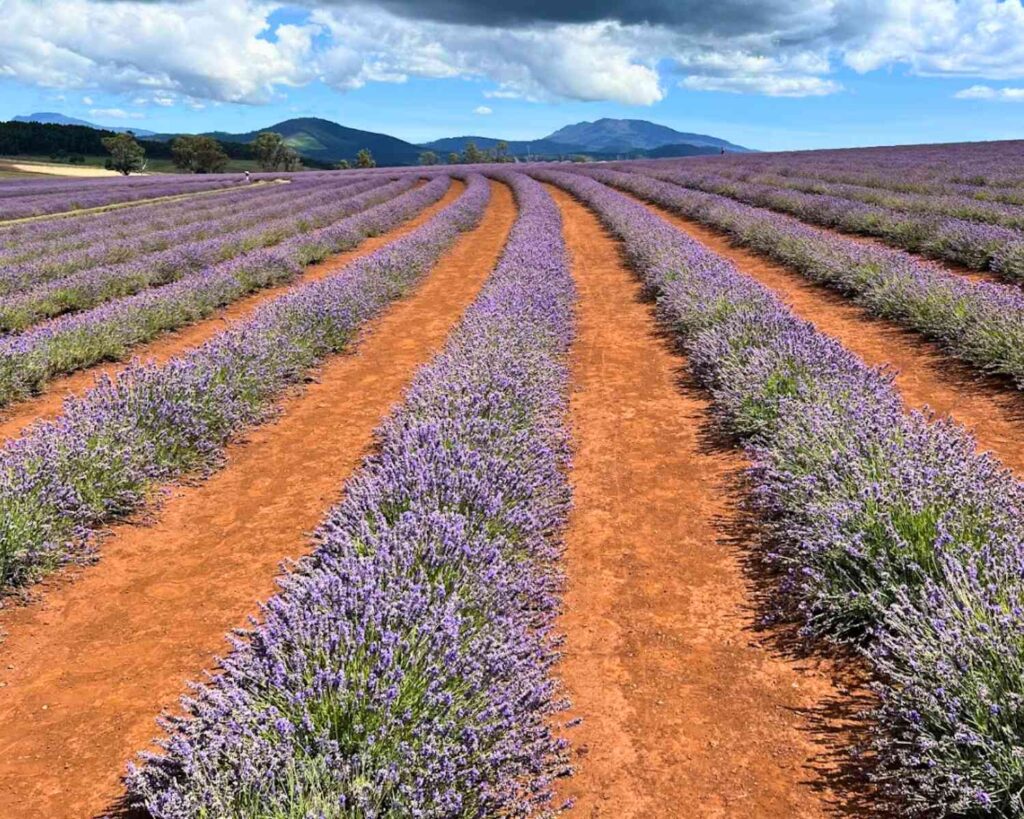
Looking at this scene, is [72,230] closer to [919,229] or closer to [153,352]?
[153,352]

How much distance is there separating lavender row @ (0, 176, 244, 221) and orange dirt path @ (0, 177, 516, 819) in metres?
23.8

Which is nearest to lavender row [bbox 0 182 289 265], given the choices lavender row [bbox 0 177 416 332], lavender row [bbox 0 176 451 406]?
lavender row [bbox 0 177 416 332]

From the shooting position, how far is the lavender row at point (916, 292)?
6730 mm

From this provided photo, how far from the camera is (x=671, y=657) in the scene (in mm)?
3188

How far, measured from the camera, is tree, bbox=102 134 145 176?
71375 mm

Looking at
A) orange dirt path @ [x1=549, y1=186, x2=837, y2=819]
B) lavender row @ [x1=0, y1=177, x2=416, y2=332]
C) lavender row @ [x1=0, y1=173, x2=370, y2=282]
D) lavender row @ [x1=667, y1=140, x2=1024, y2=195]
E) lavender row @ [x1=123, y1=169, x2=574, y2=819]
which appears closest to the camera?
lavender row @ [x1=123, y1=169, x2=574, y2=819]

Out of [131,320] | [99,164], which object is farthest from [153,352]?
[99,164]

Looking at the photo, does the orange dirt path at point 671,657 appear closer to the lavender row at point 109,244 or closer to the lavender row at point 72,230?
the lavender row at point 109,244

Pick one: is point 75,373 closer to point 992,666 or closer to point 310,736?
point 310,736

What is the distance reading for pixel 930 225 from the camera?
13.9m

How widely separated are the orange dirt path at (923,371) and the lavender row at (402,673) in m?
3.51

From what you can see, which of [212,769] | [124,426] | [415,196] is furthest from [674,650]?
[415,196]

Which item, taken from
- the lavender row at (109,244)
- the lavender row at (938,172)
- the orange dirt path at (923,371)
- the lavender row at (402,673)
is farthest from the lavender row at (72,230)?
the lavender row at (938,172)

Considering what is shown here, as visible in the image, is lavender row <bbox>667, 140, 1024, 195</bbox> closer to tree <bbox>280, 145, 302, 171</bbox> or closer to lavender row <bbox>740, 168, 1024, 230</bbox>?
lavender row <bbox>740, 168, 1024, 230</bbox>
